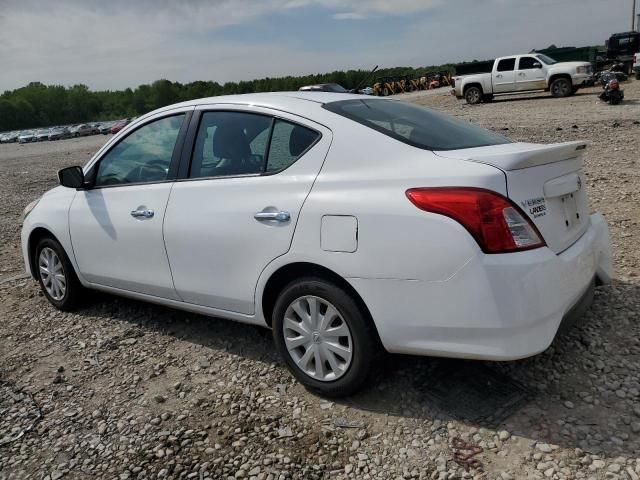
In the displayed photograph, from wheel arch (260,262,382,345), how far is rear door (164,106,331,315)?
82mm

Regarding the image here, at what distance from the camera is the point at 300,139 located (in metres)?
3.17

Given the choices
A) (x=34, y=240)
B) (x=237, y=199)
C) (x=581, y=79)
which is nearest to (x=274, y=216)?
(x=237, y=199)

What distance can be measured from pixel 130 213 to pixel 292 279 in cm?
145

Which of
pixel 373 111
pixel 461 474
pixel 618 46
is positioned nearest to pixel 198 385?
pixel 461 474

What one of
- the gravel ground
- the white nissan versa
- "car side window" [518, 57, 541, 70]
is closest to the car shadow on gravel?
the gravel ground

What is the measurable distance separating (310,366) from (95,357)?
5.76ft

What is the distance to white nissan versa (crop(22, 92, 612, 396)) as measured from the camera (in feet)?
8.30

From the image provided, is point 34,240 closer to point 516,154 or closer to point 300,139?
point 300,139

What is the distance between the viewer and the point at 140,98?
363 feet

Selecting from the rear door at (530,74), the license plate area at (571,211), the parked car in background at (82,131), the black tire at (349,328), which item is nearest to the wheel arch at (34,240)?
the black tire at (349,328)

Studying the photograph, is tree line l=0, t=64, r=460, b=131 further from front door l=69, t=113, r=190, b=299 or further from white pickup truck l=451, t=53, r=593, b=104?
front door l=69, t=113, r=190, b=299

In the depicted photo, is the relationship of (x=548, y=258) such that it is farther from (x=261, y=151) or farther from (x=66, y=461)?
(x=66, y=461)

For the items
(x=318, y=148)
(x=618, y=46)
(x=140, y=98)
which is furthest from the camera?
(x=140, y=98)

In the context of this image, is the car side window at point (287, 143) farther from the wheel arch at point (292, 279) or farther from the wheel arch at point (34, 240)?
the wheel arch at point (34, 240)
